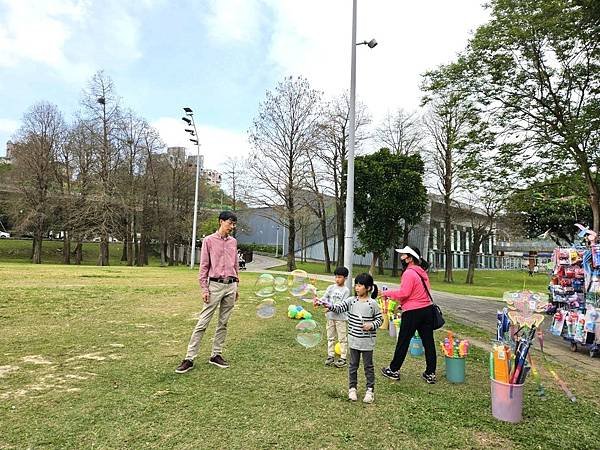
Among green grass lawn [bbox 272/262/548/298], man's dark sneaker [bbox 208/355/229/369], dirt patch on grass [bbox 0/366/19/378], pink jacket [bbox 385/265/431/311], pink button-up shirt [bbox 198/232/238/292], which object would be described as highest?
pink button-up shirt [bbox 198/232/238/292]

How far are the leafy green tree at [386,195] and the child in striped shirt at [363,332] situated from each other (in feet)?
79.8

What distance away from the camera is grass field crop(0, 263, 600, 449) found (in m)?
3.43

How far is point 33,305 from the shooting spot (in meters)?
9.09

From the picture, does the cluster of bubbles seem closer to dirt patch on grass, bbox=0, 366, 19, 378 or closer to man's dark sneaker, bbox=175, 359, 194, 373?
man's dark sneaker, bbox=175, 359, 194, 373

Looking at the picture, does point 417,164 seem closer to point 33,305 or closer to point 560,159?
point 560,159

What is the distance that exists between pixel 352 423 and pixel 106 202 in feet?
99.6

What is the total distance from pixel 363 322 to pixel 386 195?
81.0ft

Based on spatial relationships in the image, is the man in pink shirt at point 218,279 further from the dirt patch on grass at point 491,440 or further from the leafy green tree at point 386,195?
the leafy green tree at point 386,195

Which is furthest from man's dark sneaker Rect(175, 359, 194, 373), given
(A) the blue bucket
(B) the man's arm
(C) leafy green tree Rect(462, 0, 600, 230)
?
(C) leafy green tree Rect(462, 0, 600, 230)

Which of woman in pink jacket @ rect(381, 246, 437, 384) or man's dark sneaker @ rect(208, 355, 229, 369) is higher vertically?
woman in pink jacket @ rect(381, 246, 437, 384)

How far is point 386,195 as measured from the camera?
93.5 ft

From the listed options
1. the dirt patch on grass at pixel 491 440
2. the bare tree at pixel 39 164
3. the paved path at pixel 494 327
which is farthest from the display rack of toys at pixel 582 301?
the bare tree at pixel 39 164

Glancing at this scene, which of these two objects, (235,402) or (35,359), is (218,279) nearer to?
(235,402)

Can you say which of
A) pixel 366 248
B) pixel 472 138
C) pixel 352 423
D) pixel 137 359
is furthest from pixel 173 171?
pixel 352 423
